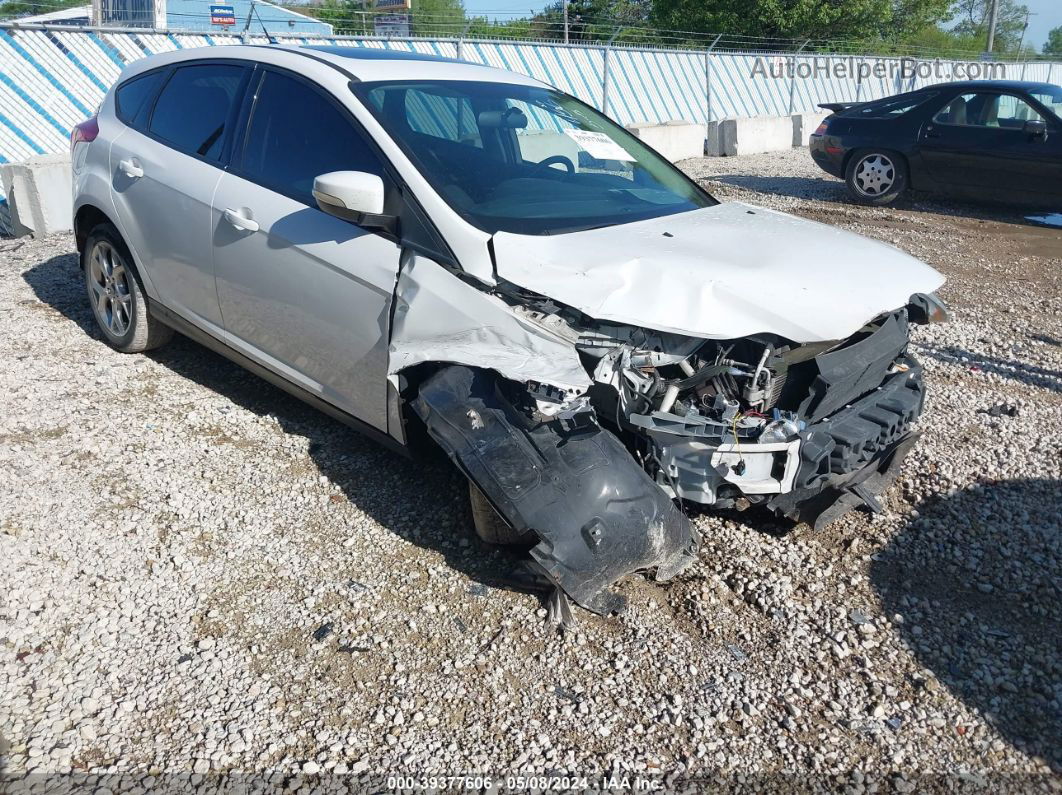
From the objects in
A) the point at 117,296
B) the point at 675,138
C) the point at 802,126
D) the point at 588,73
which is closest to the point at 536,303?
the point at 117,296

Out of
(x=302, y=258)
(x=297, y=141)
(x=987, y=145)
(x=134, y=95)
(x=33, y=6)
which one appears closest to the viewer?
(x=302, y=258)

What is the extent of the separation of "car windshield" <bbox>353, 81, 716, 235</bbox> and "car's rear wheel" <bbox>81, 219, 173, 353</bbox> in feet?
7.05

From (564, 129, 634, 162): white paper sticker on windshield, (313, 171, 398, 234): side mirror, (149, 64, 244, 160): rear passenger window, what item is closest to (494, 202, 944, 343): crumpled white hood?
(313, 171, 398, 234): side mirror

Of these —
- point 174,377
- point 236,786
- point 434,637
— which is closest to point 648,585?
point 434,637

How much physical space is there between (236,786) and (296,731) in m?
0.24

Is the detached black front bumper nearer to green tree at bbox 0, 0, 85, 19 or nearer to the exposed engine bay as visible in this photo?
the exposed engine bay

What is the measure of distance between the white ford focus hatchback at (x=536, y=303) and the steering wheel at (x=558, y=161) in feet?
0.06

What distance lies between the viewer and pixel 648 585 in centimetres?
354

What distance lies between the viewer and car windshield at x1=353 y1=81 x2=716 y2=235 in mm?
3697

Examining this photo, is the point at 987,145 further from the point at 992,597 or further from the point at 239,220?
the point at 239,220

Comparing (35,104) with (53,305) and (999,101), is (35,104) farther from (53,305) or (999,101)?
(999,101)

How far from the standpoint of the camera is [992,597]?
139 inches

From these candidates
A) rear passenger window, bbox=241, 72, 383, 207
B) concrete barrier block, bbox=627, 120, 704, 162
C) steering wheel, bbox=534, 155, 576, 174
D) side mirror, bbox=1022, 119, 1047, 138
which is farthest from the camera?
concrete barrier block, bbox=627, 120, 704, 162

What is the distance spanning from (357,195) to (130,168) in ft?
7.09
